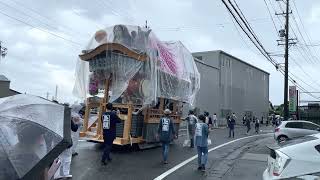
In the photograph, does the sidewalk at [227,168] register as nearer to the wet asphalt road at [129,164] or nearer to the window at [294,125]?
the wet asphalt road at [129,164]

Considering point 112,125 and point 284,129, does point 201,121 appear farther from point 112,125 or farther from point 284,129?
point 284,129

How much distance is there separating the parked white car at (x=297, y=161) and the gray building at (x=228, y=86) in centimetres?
3890

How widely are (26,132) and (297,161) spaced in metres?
3.95

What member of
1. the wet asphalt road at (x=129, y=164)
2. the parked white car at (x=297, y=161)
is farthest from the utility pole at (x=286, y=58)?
the parked white car at (x=297, y=161)

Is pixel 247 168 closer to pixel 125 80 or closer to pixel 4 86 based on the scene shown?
pixel 125 80

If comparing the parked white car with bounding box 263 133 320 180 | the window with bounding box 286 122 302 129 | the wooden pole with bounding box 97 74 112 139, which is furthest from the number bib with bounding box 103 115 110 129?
the window with bounding box 286 122 302 129

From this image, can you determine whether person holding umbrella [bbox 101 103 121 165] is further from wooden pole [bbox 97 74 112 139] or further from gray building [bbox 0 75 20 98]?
gray building [bbox 0 75 20 98]

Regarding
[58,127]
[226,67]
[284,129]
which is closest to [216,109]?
[226,67]

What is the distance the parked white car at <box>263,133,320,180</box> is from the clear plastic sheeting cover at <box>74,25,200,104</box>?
952 centimetres

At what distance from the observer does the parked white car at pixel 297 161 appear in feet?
21.2

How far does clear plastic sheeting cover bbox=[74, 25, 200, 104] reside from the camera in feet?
53.4

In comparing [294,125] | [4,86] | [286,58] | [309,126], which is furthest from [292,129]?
[4,86]

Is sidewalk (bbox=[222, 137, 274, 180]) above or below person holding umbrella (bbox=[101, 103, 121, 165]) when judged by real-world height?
below

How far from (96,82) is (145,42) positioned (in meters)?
2.47
